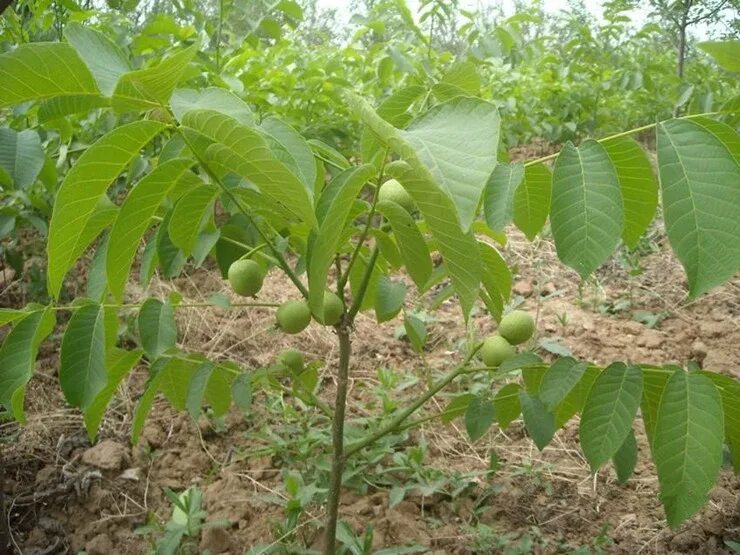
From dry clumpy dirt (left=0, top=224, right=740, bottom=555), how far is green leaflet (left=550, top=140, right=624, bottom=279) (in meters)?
1.06

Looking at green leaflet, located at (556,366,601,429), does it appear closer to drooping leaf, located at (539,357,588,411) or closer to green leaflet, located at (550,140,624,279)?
drooping leaf, located at (539,357,588,411)

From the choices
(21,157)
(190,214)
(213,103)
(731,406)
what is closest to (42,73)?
(213,103)

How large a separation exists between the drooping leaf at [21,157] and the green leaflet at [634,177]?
1.04m

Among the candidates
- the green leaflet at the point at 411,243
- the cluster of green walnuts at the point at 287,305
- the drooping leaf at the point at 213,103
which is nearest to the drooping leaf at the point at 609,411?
the green leaflet at the point at 411,243

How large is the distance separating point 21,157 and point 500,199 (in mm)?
946

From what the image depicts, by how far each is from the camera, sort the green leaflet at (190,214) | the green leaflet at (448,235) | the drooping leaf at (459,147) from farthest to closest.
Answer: the green leaflet at (190,214)
the green leaflet at (448,235)
the drooping leaf at (459,147)

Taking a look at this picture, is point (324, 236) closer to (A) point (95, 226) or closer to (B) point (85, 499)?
(A) point (95, 226)

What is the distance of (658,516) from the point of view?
195 cm

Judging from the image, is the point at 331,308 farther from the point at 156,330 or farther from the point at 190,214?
the point at 156,330

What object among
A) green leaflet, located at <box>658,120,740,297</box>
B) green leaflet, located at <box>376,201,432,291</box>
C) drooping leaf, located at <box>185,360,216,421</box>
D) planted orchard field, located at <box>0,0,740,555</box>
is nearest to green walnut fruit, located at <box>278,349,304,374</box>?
planted orchard field, located at <box>0,0,740,555</box>

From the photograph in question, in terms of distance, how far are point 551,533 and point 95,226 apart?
1381mm

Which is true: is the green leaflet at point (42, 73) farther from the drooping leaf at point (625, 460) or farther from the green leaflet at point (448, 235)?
the drooping leaf at point (625, 460)

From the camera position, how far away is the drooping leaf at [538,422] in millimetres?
1359

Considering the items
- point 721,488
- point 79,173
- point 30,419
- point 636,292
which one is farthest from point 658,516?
point 30,419
